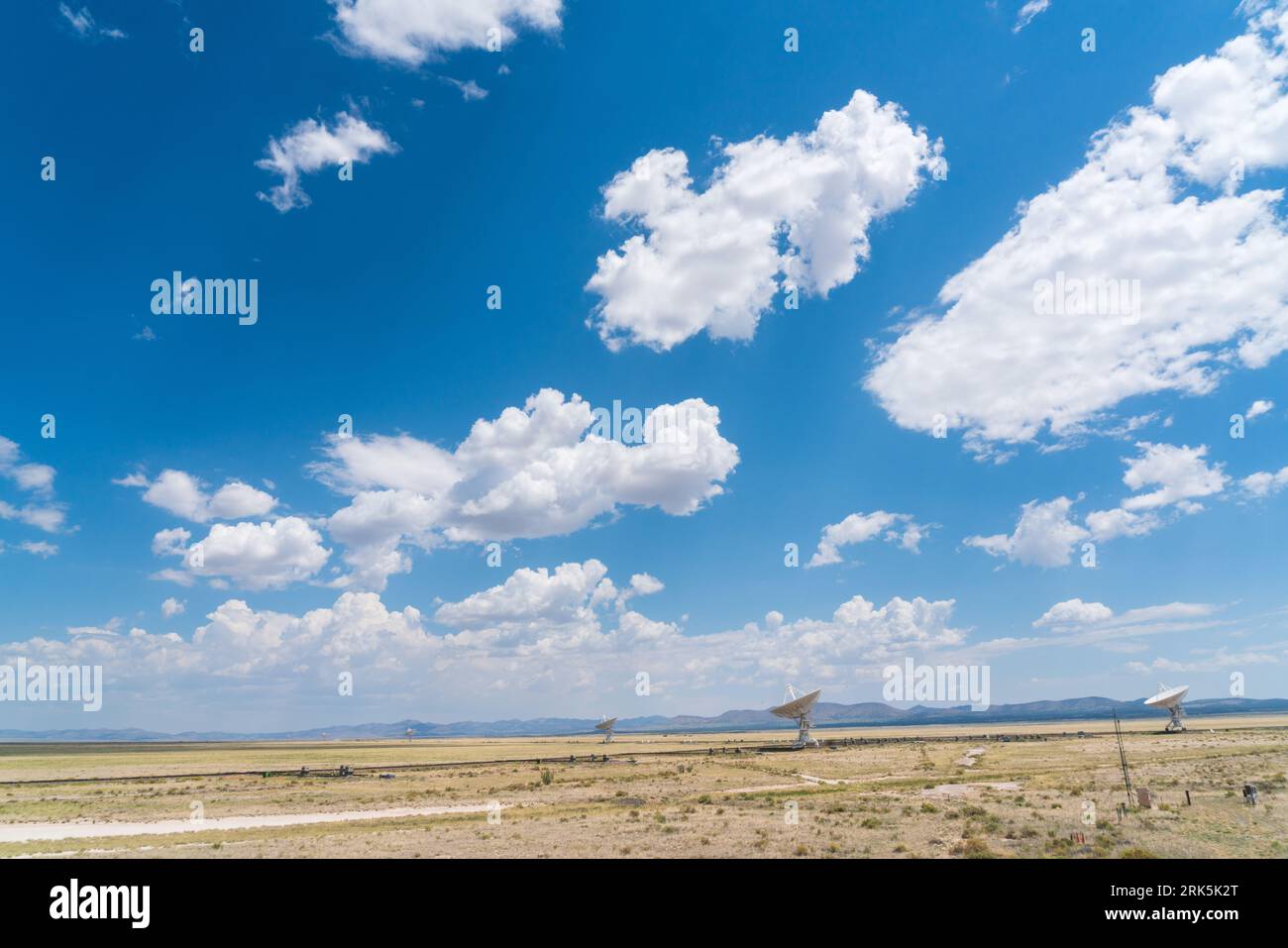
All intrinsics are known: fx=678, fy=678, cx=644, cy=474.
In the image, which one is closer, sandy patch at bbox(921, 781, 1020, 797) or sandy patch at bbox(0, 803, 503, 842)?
sandy patch at bbox(0, 803, 503, 842)

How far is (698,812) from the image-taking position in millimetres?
38312

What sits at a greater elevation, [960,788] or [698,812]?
[698,812]

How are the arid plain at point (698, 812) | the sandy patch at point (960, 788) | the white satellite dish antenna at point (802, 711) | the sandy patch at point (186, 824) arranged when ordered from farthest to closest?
the white satellite dish antenna at point (802, 711)
the sandy patch at point (960, 788)
the sandy patch at point (186, 824)
the arid plain at point (698, 812)

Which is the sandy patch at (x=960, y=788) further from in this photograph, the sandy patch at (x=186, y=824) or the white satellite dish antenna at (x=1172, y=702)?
the white satellite dish antenna at (x=1172, y=702)

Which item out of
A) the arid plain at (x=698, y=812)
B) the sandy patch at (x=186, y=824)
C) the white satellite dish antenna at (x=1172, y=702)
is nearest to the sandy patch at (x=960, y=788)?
the arid plain at (x=698, y=812)

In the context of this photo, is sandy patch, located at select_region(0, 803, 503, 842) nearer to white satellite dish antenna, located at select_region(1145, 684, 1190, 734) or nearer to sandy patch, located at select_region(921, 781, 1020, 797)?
sandy patch, located at select_region(921, 781, 1020, 797)

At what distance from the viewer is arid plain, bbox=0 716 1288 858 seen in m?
27.0

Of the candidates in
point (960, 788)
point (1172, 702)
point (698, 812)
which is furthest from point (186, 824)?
point (1172, 702)

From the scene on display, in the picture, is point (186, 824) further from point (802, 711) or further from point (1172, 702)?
point (1172, 702)

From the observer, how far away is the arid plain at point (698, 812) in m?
27.0

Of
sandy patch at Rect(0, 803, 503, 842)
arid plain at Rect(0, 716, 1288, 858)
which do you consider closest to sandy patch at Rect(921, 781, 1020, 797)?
arid plain at Rect(0, 716, 1288, 858)
